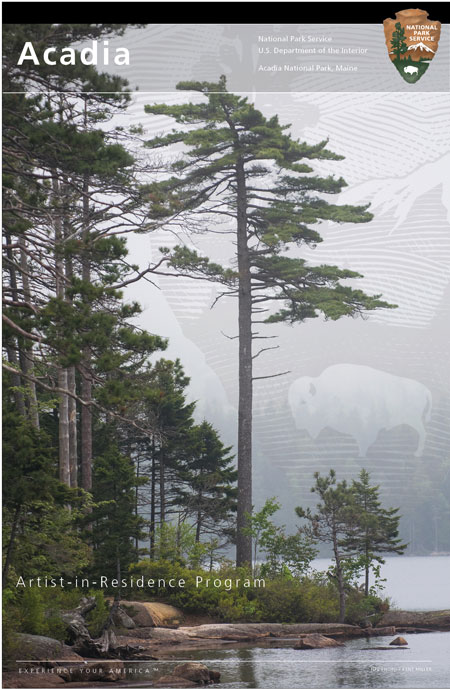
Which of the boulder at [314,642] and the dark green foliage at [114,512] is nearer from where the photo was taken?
the boulder at [314,642]

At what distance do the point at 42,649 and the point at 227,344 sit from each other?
12.5 feet

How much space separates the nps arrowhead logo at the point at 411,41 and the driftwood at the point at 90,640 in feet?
18.2

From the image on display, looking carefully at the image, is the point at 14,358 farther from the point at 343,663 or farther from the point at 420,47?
the point at 420,47

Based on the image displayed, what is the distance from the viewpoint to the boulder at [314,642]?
302 inches

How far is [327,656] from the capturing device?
7.35m

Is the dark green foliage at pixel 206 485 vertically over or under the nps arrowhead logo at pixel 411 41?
under

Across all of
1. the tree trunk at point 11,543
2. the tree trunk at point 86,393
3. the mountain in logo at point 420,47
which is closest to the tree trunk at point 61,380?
the tree trunk at point 86,393

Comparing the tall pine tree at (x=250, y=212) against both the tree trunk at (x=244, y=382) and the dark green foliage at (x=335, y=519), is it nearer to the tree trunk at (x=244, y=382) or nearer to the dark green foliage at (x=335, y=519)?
the tree trunk at (x=244, y=382)

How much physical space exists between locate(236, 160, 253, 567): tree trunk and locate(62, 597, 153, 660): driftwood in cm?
161

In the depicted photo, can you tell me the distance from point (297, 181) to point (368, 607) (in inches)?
178

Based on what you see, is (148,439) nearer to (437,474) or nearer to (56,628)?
(56,628)

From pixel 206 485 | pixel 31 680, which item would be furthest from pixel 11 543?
pixel 206 485

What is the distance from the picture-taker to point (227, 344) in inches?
368

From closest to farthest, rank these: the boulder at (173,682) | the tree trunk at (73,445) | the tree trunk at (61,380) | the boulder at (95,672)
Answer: the boulder at (173,682) < the boulder at (95,672) < the tree trunk at (61,380) < the tree trunk at (73,445)
